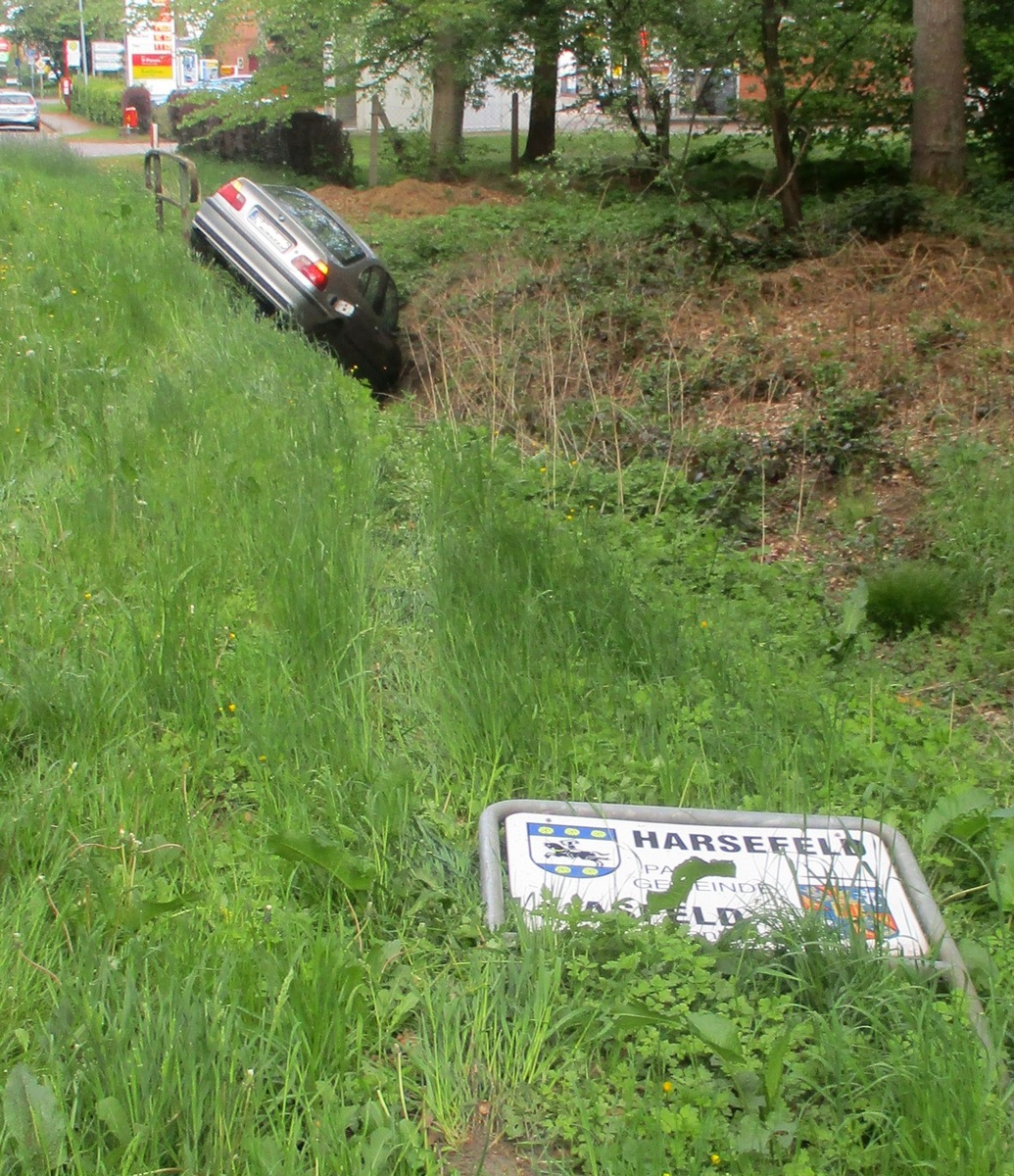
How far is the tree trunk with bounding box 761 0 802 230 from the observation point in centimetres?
1309

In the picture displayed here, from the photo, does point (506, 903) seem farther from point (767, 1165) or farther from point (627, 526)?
point (627, 526)

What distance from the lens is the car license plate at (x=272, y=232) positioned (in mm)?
11562

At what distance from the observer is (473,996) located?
2906 millimetres

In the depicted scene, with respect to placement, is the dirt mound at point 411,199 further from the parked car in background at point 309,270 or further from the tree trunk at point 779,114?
the parked car in background at point 309,270

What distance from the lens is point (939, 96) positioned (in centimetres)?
1422

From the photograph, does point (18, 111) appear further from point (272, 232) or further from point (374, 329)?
point (374, 329)

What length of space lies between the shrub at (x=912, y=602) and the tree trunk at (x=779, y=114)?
834 cm

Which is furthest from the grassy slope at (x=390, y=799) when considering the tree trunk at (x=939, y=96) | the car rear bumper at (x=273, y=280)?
the tree trunk at (x=939, y=96)

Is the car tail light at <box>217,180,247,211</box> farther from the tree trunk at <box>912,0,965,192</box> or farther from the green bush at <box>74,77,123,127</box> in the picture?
the green bush at <box>74,77,123,127</box>

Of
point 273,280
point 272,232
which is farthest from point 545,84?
point 273,280

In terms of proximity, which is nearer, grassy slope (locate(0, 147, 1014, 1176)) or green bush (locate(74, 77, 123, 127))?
grassy slope (locate(0, 147, 1014, 1176))

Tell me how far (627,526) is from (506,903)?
3.62 m

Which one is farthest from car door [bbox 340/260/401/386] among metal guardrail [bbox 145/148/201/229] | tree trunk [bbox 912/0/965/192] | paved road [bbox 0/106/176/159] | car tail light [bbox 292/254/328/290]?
paved road [bbox 0/106/176/159]

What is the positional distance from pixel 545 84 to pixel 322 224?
34.6 feet
